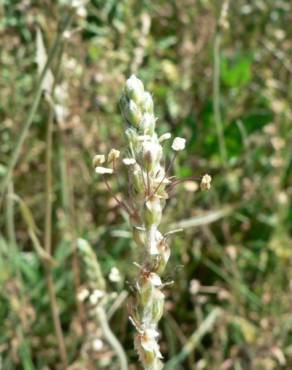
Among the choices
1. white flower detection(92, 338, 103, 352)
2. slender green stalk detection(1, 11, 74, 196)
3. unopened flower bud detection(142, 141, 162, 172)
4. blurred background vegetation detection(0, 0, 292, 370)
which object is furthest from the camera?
blurred background vegetation detection(0, 0, 292, 370)

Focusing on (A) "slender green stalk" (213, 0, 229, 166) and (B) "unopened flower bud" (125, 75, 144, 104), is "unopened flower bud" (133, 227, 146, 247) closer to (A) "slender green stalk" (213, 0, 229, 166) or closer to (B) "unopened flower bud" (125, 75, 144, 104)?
(B) "unopened flower bud" (125, 75, 144, 104)

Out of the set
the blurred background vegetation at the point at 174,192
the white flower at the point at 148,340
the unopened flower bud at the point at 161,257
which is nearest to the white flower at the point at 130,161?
the unopened flower bud at the point at 161,257

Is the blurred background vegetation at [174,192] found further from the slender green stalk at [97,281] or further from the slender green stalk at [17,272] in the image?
the slender green stalk at [97,281]

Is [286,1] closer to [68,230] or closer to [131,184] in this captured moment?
[68,230]

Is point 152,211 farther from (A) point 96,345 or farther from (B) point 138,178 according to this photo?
(A) point 96,345

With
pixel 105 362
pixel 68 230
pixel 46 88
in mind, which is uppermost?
pixel 46 88

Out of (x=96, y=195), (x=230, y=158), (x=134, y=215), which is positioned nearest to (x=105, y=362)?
(x=96, y=195)

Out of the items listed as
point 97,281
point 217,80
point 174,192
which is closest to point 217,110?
point 217,80

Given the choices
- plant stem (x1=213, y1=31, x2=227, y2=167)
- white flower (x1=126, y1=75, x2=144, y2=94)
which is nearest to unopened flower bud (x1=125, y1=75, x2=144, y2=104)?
white flower (x1=126, y1=75, x2=144, y2=94)
